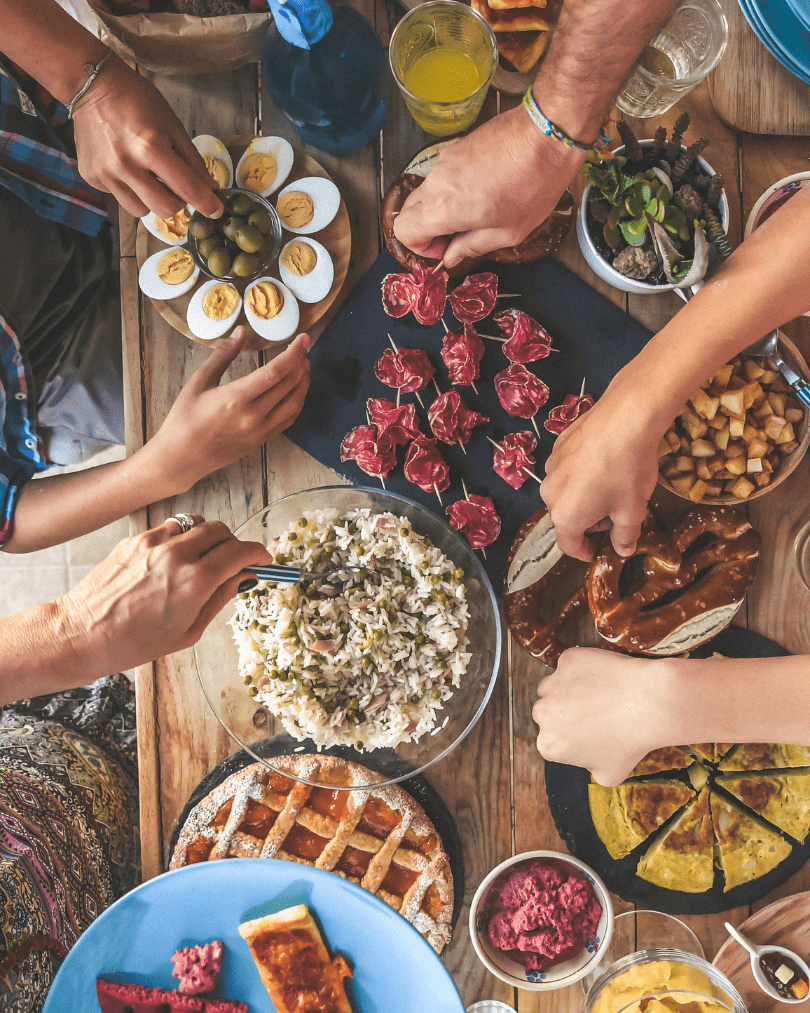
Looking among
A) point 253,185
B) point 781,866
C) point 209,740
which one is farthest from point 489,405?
point 781,866

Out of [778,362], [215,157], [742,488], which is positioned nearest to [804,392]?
[778,362]

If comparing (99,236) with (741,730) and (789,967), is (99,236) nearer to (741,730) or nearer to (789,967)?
(741,730)

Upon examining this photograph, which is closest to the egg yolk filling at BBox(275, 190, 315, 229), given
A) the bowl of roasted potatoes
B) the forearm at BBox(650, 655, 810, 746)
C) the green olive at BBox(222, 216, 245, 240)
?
the green olive at BBox(222, 216, 245, 240)

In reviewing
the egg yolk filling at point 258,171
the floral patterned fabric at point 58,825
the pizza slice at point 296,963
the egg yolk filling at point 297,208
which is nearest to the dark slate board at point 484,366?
the egg yolk filling at point 297,208

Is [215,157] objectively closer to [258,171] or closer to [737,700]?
[258,171]

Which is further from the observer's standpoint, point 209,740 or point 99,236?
point 99,236

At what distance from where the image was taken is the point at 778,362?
1.41m

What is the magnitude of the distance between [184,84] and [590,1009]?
6.79 feet

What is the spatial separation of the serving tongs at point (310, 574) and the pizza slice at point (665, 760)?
69cm

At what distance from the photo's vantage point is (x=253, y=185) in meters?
1.48

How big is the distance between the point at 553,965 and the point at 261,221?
5.28 ft

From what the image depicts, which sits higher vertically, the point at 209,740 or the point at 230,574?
the point at 230,574

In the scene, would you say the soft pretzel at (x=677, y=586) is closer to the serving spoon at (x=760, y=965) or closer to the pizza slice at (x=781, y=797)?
the pizza slice at (x=781, y=797)

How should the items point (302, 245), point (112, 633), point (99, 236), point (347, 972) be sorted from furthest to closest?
point (99, 236) < point (302, 245) < point (347, 972) < point (112, 633)
